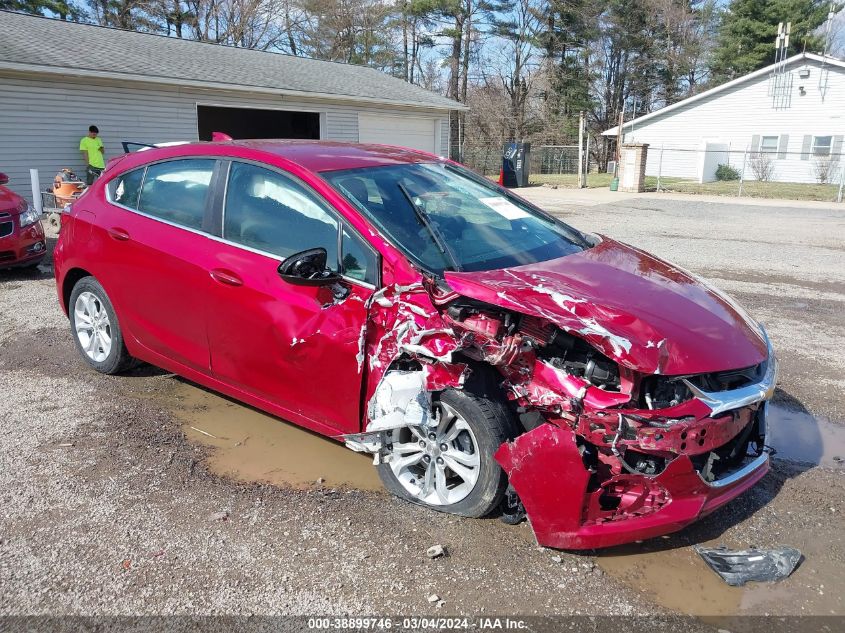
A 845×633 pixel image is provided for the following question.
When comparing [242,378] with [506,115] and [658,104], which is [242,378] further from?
[658,104]

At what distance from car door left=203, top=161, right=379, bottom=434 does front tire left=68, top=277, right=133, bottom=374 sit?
1195mm

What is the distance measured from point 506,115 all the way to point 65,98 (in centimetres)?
3360

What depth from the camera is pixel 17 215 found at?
8164mm

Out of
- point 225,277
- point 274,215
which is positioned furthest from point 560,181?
point 225,277

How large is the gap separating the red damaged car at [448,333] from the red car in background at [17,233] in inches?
178

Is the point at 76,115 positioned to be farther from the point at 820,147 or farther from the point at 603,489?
the point at 820,147

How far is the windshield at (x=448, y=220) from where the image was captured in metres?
3.46

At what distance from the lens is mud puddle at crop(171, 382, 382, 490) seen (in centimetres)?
369

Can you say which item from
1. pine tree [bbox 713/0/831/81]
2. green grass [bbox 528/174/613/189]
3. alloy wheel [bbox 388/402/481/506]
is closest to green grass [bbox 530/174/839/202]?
green grass [bbox 528/174/613/189]

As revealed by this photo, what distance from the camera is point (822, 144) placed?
32.8 meters

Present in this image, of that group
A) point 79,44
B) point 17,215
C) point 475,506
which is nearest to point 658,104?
point 79,44

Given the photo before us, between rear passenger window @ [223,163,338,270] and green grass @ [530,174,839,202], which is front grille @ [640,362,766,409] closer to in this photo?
rear passenger window @ [223,163,338,270]

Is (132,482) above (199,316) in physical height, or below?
below

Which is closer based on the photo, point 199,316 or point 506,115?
point 199,316
